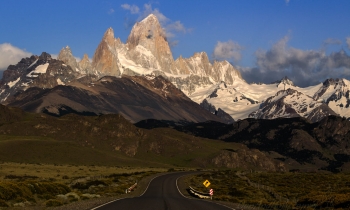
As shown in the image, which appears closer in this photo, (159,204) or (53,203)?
(53,203)

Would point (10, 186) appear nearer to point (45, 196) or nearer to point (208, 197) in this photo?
point (45, 196)

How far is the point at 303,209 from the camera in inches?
1790

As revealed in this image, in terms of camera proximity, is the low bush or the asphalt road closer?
the asphalt road

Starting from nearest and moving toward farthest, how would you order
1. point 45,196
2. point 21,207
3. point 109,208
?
1. point 109,208
2. point 21,207
3. point 45,196

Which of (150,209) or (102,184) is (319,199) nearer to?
(150,209)

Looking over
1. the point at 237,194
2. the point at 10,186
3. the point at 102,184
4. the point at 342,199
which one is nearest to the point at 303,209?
the point at 342,199

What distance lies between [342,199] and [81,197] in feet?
Answer: 94.6

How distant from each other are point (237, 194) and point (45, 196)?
35.3 metres

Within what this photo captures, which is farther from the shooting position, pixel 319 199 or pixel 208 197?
pixel 208 197

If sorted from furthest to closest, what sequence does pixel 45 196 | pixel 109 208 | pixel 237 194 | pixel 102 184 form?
pixel 102 184 → pixel 237 194 → pixel 45 196 → pixel 109 208

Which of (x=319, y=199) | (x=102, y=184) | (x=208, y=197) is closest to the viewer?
(x=319, y=199)

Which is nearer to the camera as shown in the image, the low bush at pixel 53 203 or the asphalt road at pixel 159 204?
the asphalt road at pixel 159 204

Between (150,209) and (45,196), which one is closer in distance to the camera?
(150,209)

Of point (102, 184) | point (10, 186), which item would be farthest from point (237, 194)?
point (10, 186)
